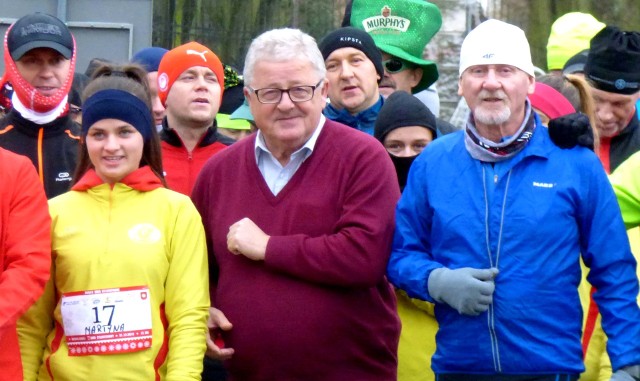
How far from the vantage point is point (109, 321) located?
5211 mm

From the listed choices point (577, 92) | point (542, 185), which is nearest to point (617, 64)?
point (577, 92)

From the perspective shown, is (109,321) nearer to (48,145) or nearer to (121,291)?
(121,291)

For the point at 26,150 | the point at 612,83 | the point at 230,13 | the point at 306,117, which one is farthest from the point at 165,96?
the point at 230,13

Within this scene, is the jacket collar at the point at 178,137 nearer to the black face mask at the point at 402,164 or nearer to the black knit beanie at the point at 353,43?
the black knit beanie at the point at 353,43

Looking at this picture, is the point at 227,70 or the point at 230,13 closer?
the point at 227,70

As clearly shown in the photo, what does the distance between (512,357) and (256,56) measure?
158cm

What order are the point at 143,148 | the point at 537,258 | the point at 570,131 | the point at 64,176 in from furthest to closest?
the point at 64,176
the point at 143,148
the point at 570,131
the point at 537,258

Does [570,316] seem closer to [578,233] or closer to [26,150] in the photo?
[578,233]

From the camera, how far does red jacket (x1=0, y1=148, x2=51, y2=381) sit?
201 inches

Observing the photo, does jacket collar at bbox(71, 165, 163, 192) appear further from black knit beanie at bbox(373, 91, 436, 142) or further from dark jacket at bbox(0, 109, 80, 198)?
black knit beanie at bbox(373, 91, 436, 142)

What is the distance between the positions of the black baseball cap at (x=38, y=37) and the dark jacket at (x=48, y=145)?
12.8 inches

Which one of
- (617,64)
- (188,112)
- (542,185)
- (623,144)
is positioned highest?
(617,64)

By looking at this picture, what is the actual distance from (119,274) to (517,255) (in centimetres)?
156

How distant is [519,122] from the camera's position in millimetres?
5105
